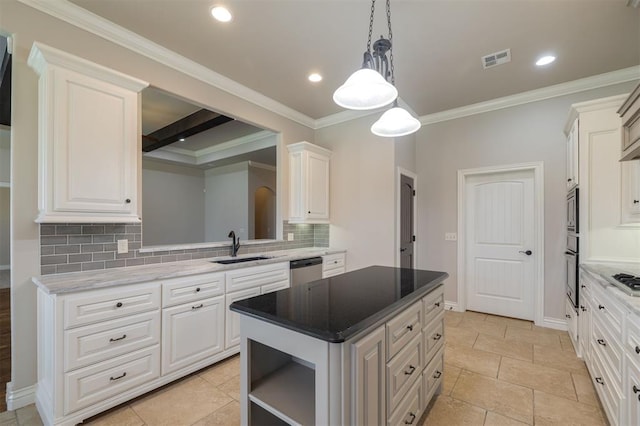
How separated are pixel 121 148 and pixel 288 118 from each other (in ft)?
8.10

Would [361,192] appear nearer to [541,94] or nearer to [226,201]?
[541,94]

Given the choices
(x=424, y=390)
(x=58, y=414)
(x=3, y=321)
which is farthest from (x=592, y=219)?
(x=3, y=321)

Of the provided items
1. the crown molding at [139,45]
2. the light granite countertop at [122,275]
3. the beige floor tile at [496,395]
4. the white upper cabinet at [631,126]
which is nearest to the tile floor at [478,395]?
the beige floor tile at [496,395]

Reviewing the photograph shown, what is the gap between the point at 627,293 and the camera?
5.51 ft

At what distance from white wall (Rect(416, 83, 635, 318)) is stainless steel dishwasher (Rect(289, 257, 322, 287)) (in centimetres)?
174

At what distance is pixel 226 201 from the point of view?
24.4 feet

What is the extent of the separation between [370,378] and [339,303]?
1.20 feet

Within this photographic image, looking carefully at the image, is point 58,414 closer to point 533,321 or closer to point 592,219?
point 592,219

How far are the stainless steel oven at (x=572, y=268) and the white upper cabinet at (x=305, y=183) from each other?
9.82 ft

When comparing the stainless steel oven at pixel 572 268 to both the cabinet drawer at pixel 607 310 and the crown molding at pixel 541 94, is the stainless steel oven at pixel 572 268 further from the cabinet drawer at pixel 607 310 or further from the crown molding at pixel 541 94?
the crown molding at pixel 541 94

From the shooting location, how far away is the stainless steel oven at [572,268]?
2.81 meters

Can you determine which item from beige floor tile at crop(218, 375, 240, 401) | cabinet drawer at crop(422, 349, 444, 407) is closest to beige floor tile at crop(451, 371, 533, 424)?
cabinet drawer at crop(422, 349, 444, 407)

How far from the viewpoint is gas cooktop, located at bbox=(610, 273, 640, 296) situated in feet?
5.38

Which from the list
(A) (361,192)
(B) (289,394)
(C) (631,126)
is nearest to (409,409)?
(B) (289,394)
